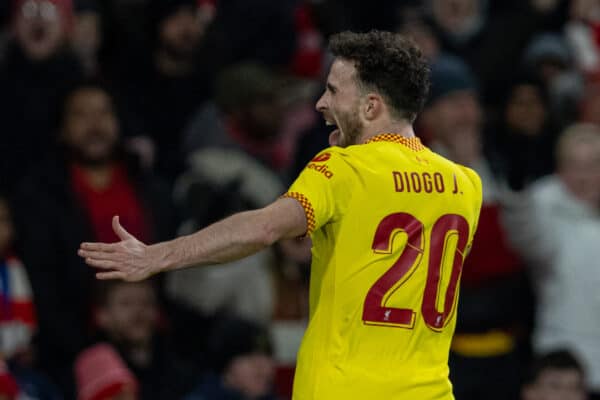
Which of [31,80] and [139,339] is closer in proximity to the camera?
[139,339]

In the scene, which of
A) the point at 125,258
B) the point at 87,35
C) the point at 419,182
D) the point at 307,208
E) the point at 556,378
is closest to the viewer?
the point at 125,258

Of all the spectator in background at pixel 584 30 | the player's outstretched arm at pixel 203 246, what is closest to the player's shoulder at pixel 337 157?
the player's outstretched arm at pixel 203 246

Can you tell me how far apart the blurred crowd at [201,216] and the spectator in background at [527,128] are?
1 centimetres

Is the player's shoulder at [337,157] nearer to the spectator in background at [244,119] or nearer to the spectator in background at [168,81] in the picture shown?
the spectator in background at [244,119]

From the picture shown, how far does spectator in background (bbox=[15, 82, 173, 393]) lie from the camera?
7543 millimetres

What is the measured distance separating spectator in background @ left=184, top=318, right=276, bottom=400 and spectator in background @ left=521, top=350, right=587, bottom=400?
1.30m

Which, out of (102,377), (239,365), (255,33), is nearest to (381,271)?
(102,377)

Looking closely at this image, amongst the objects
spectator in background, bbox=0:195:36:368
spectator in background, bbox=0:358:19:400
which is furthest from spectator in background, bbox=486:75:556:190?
spectator in background, bbox=0:358:19:400

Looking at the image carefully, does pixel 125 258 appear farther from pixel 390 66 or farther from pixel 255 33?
pixel 255 33

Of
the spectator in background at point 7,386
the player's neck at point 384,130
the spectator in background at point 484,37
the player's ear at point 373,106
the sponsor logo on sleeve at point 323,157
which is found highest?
the spectator in background at point 484,37

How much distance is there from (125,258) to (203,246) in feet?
0.72

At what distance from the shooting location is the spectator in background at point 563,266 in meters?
7.84

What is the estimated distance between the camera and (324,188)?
179 inches

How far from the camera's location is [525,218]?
7758 mm
